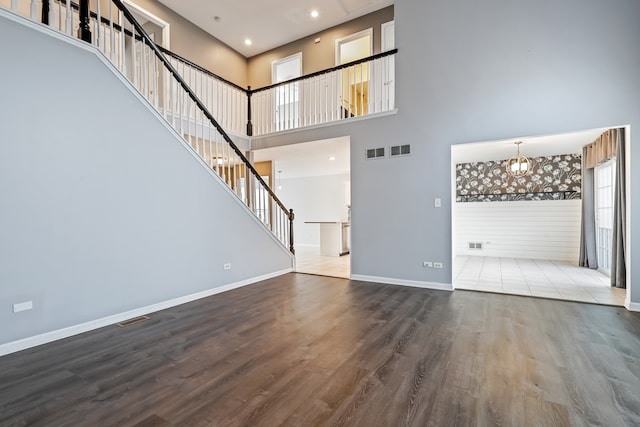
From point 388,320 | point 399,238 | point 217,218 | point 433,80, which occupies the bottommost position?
point 388,320

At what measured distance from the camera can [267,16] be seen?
6.35 meters

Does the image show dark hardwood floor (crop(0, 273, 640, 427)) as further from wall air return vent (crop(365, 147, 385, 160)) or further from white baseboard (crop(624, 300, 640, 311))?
wall air return vent (crop(365, 147, 385, 160))

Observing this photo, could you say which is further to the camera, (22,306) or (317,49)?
(317,49)

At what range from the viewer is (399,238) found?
4.78 m

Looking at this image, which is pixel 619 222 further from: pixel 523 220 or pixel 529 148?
pixel 523 220

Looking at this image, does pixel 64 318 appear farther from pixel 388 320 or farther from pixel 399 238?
pixel 399 238

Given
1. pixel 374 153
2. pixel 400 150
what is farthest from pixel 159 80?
pixel 400 150

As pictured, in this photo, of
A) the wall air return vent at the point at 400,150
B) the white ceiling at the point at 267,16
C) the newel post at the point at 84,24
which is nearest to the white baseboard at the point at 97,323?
the newel post at the point at 84,24

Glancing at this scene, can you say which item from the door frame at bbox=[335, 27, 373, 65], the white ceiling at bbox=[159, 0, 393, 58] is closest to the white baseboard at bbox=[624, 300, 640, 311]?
the door frame at bbox=[335, 27, 373, 65]

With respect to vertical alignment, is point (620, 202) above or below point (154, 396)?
above

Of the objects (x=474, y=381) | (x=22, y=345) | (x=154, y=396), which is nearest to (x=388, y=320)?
(x=474, y=381)

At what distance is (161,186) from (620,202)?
248 inches

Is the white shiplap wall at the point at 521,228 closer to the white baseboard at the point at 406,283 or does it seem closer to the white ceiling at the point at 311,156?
the white ceiling at the point at 311,156

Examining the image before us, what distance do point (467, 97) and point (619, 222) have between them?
116 inches
